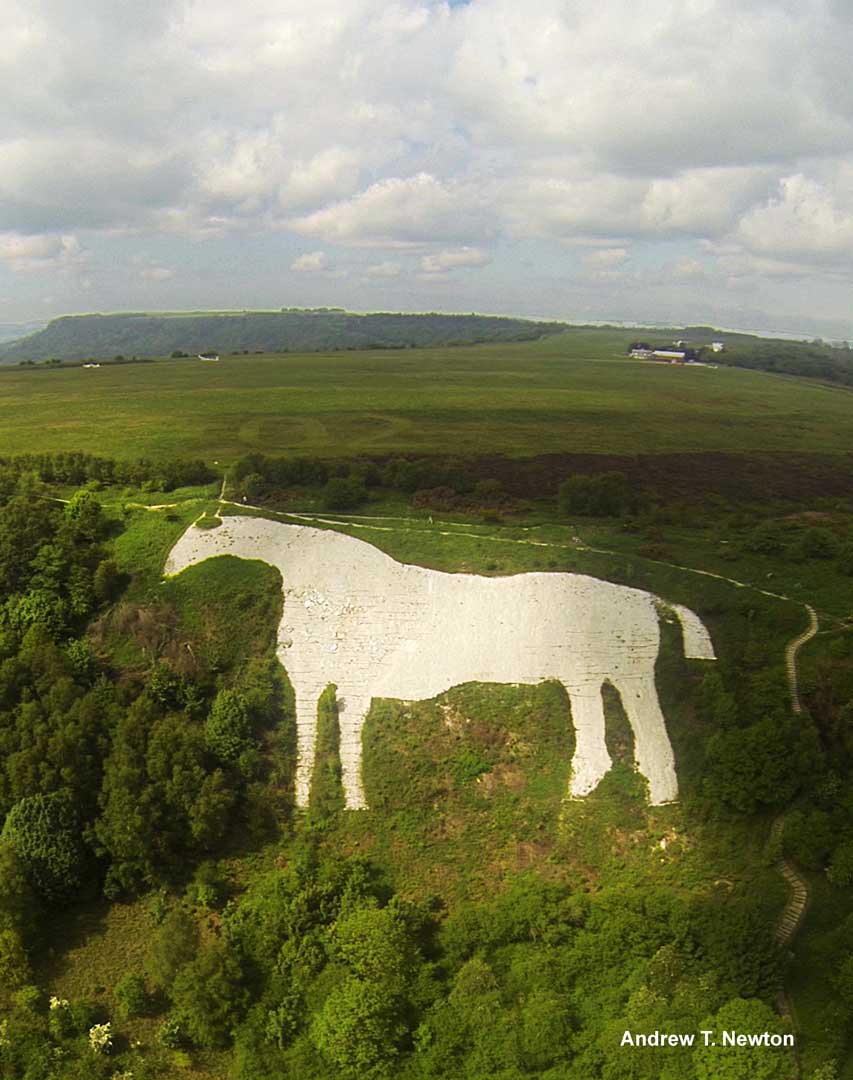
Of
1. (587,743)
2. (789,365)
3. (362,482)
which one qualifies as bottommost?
(587,743)

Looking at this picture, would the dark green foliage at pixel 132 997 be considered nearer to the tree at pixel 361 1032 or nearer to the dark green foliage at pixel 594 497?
the tree at pixel 361 1032

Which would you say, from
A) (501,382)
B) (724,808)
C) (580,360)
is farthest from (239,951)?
(580,360)

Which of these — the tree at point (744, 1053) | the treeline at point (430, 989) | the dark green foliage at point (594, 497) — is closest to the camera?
the tree at point (744, 1053)

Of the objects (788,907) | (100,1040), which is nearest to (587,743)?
(788,907)

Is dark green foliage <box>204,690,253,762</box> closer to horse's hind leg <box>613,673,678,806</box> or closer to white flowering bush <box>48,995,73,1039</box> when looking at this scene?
white flowering bush <box>48,995,73,1039</box>

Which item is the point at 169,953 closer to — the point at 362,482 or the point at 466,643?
the point at 466,643

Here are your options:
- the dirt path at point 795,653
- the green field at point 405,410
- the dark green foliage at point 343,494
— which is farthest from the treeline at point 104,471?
the dirt path at point 795,653

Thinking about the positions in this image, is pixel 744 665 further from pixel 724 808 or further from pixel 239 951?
pixel 239 951
